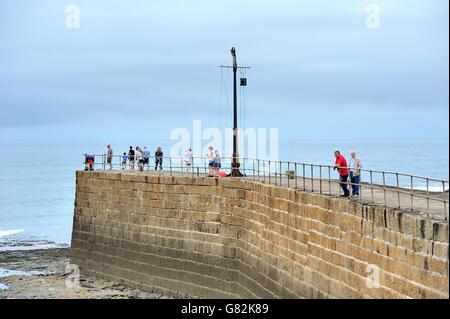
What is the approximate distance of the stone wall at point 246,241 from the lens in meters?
16.3

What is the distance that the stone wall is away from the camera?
53.5ft

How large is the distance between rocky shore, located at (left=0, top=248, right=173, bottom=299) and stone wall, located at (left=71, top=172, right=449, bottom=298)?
54 centimetres

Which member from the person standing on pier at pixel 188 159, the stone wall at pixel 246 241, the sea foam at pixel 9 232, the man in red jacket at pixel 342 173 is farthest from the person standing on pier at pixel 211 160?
the sea foam at pixel 9 232

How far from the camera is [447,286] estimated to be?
1459 cm

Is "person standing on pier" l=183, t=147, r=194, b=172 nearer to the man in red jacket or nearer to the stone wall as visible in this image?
the stone wall

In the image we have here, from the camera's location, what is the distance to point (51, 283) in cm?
3177

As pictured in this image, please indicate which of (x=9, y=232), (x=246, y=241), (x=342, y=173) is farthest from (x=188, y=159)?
(x=9, y=232)

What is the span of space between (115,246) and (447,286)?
17645 mm

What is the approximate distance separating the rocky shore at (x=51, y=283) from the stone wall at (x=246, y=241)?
537mm

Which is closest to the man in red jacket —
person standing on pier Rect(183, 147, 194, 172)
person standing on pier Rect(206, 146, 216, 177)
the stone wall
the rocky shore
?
the stone wall

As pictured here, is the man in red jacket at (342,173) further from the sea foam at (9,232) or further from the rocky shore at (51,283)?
the sea foam at (9,232)

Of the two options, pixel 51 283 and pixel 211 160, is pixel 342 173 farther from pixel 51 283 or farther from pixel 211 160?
pixel 51 283
